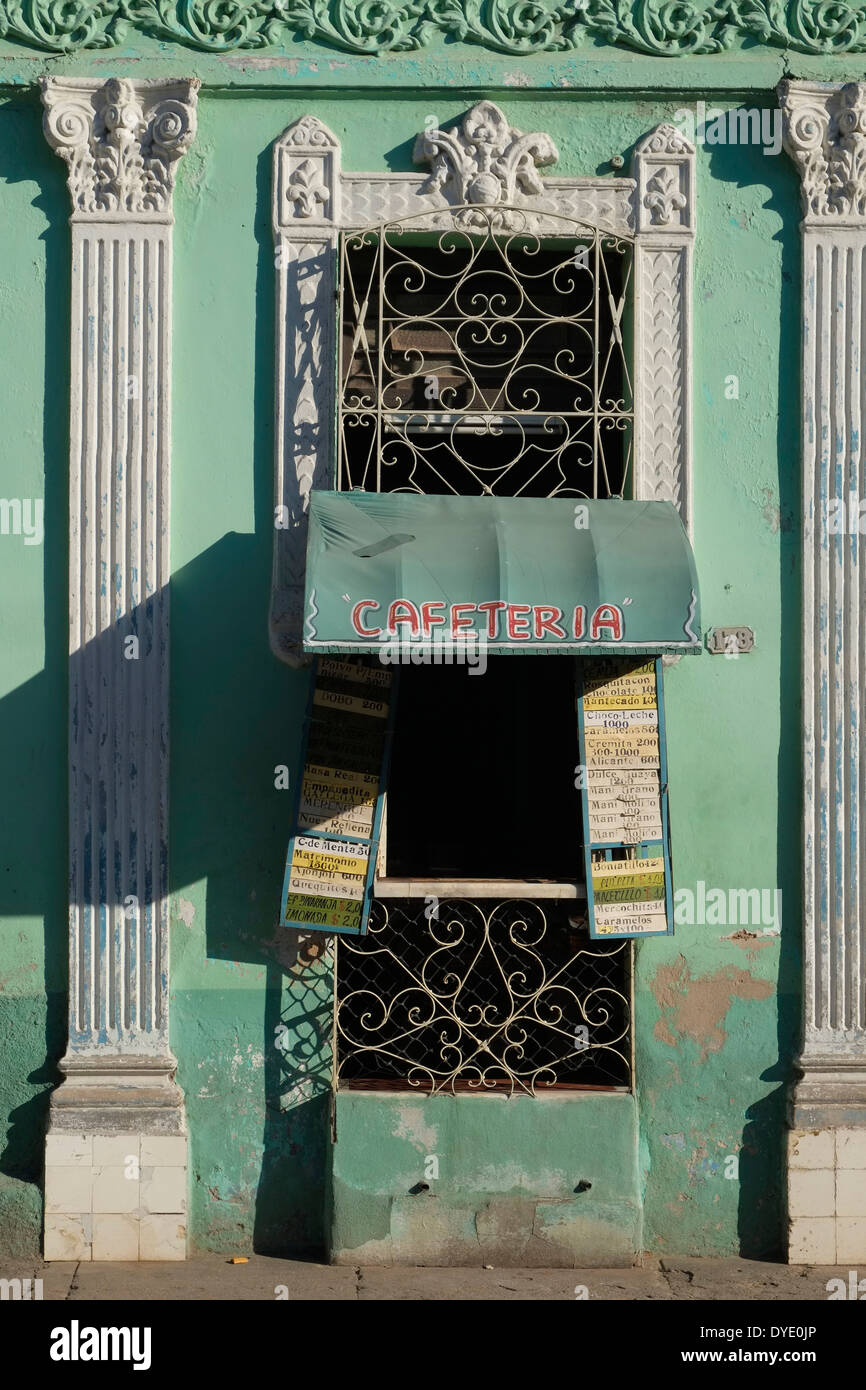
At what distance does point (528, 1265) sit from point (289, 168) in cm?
499

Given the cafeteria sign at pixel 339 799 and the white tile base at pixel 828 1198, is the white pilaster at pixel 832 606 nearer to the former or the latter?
the white tile base at pixel 828 1198

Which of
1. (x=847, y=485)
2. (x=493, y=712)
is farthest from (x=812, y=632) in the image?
(x=493, y=712)

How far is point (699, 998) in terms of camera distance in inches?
285

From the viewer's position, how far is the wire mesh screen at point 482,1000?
23.4 feet

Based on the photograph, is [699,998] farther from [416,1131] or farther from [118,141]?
[118,141]

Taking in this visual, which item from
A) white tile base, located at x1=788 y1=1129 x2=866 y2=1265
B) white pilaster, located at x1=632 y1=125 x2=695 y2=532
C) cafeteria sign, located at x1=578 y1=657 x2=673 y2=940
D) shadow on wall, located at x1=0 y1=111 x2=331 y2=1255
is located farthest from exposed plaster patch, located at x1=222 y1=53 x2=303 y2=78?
white tile base, located at x1=788 y1=1129 x2=866 y2=1265

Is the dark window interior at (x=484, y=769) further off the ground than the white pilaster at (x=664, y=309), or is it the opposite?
the white pilaster at (x=664, y=309)

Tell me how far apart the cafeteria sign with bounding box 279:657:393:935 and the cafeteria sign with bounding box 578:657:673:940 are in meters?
0.93

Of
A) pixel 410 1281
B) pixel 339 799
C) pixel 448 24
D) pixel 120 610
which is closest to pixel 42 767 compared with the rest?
pixel 120 610

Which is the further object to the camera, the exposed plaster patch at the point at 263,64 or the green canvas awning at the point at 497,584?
the exposed plaster patch at the point at 263,64

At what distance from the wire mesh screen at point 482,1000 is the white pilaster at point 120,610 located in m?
0.90

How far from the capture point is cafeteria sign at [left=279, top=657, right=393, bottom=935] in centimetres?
700

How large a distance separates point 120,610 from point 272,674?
0.74m

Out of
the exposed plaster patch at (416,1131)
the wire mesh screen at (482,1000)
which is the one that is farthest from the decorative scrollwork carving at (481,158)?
the exposed plaster patch at (416,1131)
